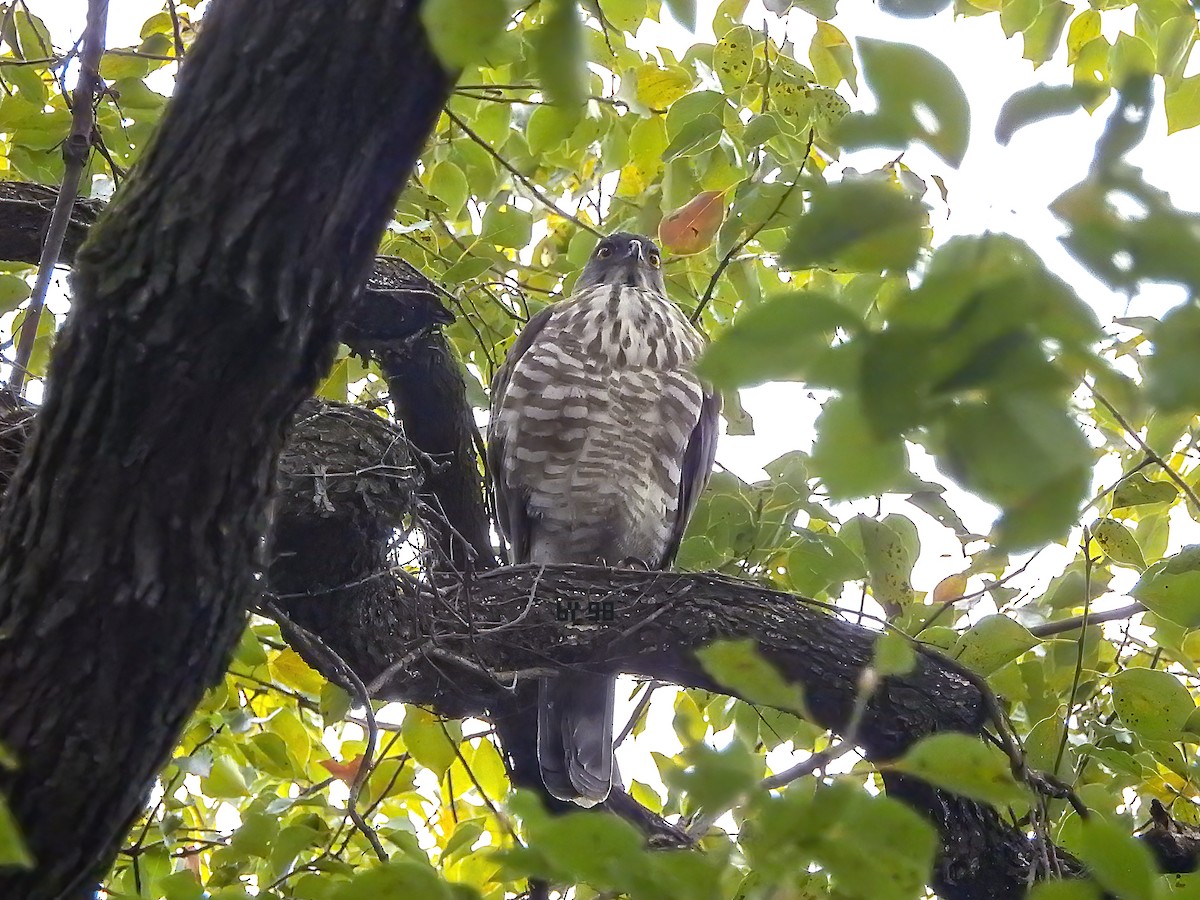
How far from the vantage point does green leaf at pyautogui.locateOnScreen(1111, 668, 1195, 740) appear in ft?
6.21

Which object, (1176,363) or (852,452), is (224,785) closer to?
(852,452)

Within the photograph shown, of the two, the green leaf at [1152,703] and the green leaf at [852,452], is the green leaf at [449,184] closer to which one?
the green leaf at [1152,703]

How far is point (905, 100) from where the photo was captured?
2.08 feet

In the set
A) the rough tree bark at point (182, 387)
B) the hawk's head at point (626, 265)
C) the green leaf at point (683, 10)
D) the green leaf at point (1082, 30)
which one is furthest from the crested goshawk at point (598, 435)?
the green leaf at point (683, 10)

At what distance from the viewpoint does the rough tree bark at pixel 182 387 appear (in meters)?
1.06

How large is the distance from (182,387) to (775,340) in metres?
0.73

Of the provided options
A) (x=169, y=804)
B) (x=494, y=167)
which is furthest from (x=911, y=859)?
(x=494, y=167)

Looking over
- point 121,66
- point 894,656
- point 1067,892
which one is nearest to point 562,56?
point 894,656

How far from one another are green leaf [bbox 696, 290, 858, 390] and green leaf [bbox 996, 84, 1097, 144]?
16 centimetres

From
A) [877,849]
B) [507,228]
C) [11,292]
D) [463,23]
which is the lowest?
[877,849]

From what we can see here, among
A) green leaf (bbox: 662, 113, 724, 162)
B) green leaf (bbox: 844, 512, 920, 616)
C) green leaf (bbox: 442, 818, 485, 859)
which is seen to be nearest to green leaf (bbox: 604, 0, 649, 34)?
green leaf (bbox: 662, 113, 724, 162)

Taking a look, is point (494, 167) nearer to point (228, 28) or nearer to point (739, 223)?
point (739, 223)

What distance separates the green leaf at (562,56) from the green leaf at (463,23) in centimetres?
3

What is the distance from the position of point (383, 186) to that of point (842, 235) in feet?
1.96
